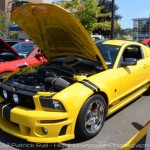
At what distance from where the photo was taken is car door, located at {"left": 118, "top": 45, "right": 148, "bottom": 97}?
5.36 m

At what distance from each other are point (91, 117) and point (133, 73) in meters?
1.64

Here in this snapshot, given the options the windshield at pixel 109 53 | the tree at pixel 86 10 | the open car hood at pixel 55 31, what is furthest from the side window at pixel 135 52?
the tree at pixel 86 10

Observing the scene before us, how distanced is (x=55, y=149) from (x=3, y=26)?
116 ft

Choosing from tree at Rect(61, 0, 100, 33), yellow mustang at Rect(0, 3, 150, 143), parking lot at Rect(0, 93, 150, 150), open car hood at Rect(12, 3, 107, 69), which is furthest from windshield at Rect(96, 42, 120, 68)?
tree at Rect(61, 0, 100, 33)

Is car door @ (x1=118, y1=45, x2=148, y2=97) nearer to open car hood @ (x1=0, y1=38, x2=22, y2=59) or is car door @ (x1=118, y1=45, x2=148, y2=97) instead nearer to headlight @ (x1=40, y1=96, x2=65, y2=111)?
headlight @ (x1=40, y1=96, x2=65, y2=111)

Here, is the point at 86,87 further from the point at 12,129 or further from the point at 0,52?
the point at 0,52

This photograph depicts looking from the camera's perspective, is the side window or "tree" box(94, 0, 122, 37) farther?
"tree" box(94, 0, 122, 37)

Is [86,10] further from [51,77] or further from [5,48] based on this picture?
[51,77]

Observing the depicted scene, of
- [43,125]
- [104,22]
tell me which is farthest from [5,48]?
[104,22]

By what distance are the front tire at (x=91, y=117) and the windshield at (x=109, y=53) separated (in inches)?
36.3

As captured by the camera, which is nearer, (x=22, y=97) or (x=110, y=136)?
(x=22, y=97)

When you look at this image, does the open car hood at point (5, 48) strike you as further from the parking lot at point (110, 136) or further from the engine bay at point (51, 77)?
the parking lot at point (110, 136)

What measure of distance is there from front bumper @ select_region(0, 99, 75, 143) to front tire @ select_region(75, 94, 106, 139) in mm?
175

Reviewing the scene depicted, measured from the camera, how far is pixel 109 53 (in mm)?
5598
